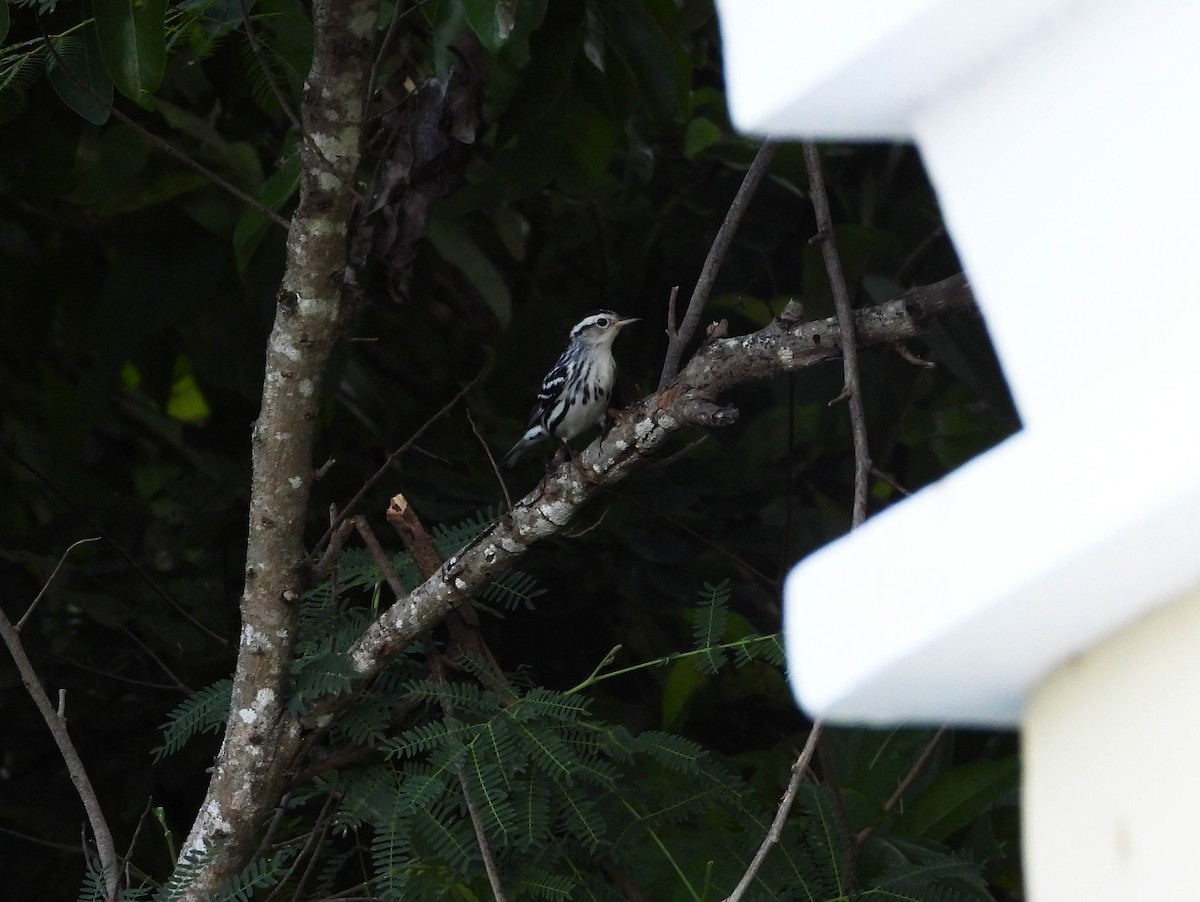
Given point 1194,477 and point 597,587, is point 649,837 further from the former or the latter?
point 1194,477

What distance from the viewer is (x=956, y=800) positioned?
3.18 meters

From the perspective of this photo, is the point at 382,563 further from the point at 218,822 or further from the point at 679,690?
the point at 679,690

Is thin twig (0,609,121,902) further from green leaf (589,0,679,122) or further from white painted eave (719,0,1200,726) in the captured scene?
white painted eave (719,0,1200,726)

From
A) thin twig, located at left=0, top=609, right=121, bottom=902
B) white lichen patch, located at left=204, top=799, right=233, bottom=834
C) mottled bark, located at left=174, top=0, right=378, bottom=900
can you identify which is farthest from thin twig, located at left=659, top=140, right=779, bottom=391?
thin twig, located at left=0, top=609, right=121, bottom=902

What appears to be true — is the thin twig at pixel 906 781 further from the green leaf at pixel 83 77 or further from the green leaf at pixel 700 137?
the green leaf at pixel 83 77

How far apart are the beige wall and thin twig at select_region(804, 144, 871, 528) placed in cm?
114

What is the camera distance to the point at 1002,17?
90 cm

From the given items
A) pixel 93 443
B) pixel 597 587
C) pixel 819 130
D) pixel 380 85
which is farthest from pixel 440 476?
pixel 819 130

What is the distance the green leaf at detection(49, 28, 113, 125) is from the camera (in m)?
2.85

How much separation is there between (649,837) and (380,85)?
74.9 inches

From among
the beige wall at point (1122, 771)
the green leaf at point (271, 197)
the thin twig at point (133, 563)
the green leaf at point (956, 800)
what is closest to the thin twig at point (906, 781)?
the green leaf at point (956, 800)

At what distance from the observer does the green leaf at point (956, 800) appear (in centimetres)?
316

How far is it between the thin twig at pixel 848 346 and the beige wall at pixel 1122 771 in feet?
3.74

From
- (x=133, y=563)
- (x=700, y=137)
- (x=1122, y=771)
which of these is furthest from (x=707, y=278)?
(x=133, y=563)
